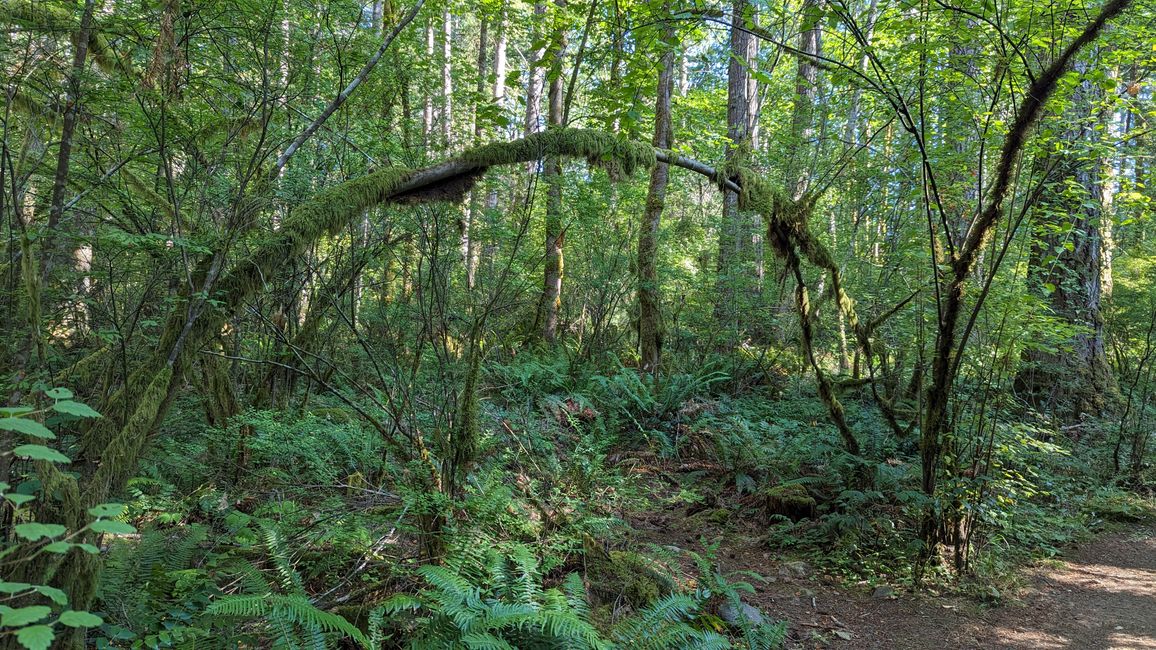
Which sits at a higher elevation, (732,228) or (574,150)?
(732,228)

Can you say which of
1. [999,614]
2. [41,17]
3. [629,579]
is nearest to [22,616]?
[629,579]

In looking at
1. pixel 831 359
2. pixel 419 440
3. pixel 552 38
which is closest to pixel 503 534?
pixel 419 440

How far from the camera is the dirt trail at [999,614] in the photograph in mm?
4082

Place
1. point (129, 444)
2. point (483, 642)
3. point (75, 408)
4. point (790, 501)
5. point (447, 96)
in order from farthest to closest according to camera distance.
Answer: point (447, 96) → point (790, 501) → point (129, 444) → point (483, 642) → point (75, 408)

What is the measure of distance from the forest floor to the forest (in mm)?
28

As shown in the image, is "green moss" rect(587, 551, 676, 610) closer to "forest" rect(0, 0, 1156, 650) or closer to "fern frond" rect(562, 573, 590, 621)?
"forest" rect(0, 0, 1156, 650)

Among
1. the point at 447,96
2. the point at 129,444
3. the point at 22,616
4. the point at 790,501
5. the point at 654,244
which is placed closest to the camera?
the point at 22,616

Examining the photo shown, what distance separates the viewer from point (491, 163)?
4.28 m

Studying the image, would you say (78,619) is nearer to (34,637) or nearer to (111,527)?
(34,637)

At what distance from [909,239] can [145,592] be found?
7.51m

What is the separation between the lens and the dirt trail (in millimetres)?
4082

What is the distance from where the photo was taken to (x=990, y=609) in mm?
4406

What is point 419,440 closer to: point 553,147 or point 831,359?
point 553,147

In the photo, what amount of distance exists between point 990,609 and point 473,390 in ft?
13.5
